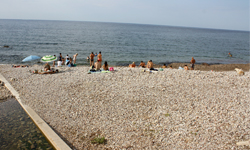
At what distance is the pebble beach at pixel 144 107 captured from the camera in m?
6.88

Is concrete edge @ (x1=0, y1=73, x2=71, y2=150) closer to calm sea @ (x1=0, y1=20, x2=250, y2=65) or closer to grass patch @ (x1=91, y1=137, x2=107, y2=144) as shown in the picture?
grass patch @ (x1=91, y1=137, x2=107, y2=144)

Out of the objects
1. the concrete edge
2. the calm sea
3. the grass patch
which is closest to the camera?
the concrete edge

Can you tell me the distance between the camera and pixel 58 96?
35.2 ft

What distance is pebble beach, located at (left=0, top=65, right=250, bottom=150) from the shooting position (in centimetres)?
688

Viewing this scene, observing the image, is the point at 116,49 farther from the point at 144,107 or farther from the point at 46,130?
the point at 46,130

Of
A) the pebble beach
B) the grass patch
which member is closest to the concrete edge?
the pebble beach

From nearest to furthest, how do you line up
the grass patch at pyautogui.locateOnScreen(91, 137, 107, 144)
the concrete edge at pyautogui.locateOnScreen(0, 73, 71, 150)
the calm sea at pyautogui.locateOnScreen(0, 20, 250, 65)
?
1. the concrete edge at pyautogui.locateOnScreen(0, 73, 71, 150)
2. the grass patch at pyautogui.locateOnScreen(91, 137, 107, 144)
3. the calm sea at pyautogui.locateOnScreen(0, 20, 250, 65)

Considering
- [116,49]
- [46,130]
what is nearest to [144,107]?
[46,130]

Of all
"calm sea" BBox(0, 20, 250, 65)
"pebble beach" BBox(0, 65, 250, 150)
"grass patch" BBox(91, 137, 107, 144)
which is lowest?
"grass patch" BBox(91, 137, 107, 144)

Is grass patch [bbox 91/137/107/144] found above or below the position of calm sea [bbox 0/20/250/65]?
below

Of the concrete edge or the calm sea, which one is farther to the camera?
the calm sea

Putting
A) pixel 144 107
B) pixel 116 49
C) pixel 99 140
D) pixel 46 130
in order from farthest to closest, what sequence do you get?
pixel 116 49 < pixel 144 107 < pixel 46 130 < pixel 99 140

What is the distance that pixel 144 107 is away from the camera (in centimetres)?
923

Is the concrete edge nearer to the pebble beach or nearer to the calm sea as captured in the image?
the pebble beach
